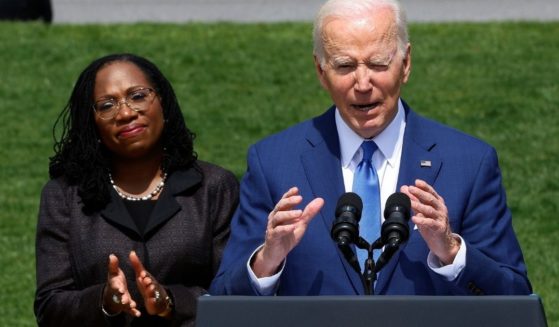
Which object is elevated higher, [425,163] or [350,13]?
[350,13]

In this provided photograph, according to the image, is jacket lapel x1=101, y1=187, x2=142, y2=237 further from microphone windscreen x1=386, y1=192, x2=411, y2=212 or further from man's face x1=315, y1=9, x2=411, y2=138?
microphone windscreen x1=386, y1=192, x2=411, y2=212

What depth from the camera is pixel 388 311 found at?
13.4ft

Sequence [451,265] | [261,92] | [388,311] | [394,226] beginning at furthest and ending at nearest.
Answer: [261,92], [451,265], [394,226], [388,311]

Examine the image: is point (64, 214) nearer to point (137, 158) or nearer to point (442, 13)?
point (137, 158)

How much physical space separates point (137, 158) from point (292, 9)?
31.6 ft

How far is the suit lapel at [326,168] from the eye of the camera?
489cm

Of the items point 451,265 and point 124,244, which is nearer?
point 451,265

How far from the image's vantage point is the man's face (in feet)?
15.9

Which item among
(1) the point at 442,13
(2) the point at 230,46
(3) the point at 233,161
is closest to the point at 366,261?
(3) the point at 233,161

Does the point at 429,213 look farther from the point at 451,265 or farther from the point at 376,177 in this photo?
A: the point at 376,177

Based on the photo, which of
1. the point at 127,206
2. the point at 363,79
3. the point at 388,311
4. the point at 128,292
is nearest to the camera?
the point at 388,311

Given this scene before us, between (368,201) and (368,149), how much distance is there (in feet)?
0.63

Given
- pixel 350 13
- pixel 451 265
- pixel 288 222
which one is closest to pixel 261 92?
pixel 350 13

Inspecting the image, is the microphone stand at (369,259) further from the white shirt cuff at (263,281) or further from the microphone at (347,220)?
the white shirt cuff at (263,281)
